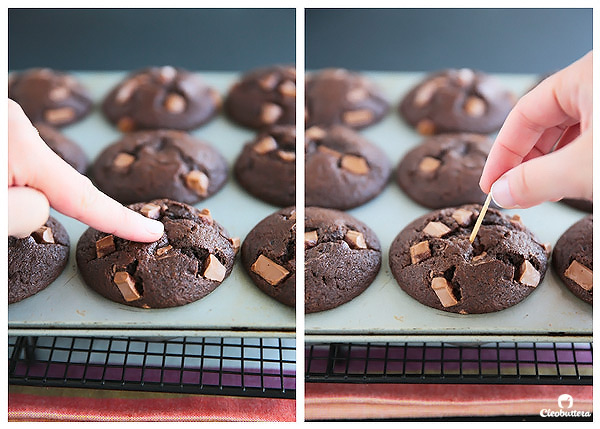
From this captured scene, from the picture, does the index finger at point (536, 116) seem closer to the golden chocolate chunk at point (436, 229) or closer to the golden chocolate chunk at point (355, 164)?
the golden chocolate chunk at point (436, 229)

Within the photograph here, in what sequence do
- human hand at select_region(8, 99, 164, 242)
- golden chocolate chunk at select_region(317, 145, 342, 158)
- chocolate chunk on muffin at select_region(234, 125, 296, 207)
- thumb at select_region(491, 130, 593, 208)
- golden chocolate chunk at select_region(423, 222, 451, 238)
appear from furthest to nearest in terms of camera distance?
golden chocolate chunk at select_region(317, 145, 342, 158)
chocolate chunk on muffin at select_region(234, 125, 296, 207)
golden chocolate chunk at select_region(423, 222, 451, 238)
human hand at select_region(8, 99, 164, 242)
thumb at select_region(491, 130, 593, 208)

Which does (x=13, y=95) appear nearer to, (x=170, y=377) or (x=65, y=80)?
(x=65, y=80)

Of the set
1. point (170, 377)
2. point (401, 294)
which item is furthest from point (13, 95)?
point (401, 294)

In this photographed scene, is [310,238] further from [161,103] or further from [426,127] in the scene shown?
[161,103]

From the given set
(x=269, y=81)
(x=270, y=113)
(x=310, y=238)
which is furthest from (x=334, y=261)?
(x=269, y=81)

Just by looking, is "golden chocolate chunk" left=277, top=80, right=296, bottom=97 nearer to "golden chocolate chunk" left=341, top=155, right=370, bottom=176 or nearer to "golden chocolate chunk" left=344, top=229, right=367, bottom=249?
"golden chocolate chunk" left=341, top=155, right=370, bottom=176

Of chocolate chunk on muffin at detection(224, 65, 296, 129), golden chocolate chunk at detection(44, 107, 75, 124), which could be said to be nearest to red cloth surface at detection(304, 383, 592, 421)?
chocolate chunk on muffin at detection(224, 65, 296, 129)
